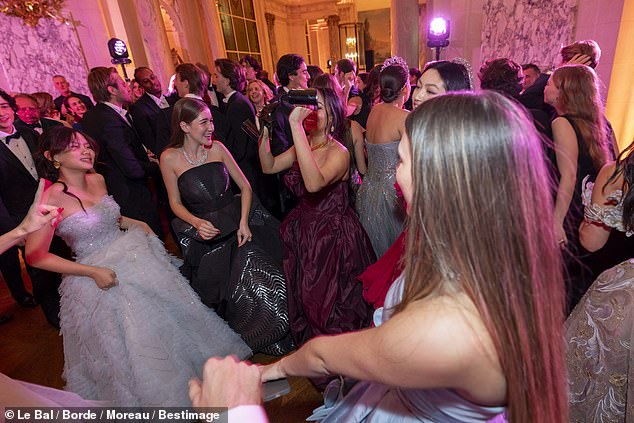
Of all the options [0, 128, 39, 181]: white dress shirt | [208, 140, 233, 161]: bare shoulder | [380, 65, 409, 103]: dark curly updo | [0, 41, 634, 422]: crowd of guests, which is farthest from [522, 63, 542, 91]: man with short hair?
[0, 128, 39, 181]: white dress shirt

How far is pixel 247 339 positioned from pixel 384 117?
2049 millimetres

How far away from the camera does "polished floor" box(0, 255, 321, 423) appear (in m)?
2.03

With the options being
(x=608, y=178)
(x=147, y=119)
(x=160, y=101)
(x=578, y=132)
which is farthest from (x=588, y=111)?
(x=160, y=101)

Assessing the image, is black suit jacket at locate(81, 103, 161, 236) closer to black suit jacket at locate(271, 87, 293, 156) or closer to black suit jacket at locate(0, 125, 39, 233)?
black suit jacket at locate(0, 125, 39, 233)

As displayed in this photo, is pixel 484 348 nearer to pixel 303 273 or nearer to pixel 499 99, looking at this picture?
pixel 499 99

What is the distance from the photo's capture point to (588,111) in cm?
197

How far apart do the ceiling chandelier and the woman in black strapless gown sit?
5125mm

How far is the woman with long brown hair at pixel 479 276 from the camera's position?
0.64 meters

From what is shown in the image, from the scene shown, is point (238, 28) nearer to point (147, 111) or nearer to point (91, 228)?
point (147, 111)

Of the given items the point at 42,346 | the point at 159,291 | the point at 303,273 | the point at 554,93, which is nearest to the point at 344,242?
the point at 303,273

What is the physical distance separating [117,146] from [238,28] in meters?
10.3

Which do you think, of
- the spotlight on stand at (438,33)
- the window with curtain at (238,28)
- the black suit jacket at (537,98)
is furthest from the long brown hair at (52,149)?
the window with curtain at (238,28)

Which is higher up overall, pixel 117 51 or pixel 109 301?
pixel 117 51

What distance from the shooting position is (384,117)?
2646 mm
